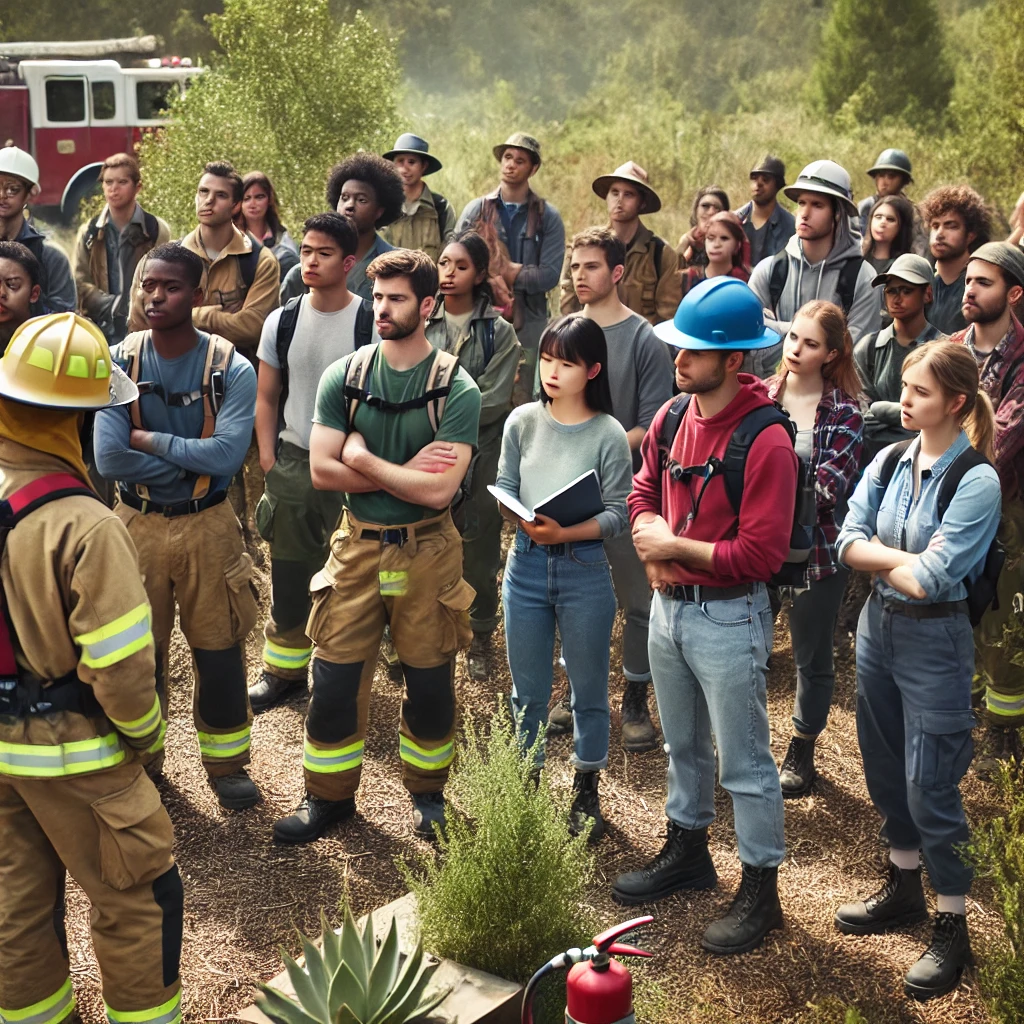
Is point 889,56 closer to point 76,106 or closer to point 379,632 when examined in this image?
point 76,106

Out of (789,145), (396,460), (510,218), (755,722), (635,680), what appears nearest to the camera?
(755,722)

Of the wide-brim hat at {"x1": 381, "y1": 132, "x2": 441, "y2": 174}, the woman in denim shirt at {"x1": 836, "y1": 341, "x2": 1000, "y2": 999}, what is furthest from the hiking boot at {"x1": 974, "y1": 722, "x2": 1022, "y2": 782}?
the wide-brim hat at {"x1": 381, "y1": 132, "x2": 441, "y2": 174}

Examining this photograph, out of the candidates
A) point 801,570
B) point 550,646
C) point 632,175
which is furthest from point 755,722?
point 632,175

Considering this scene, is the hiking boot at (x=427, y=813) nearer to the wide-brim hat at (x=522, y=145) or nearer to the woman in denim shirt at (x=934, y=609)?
the woman in denim shirt at (x=934, y=609)

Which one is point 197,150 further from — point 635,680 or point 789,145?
point 789,145

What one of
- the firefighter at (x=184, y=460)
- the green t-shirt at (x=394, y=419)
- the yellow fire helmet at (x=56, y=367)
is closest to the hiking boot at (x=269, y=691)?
the firefighter at (x=184, y=460)

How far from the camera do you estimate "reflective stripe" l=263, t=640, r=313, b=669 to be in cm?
627

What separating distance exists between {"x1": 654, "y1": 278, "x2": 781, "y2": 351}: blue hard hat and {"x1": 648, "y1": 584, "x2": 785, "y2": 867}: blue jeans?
0.83m

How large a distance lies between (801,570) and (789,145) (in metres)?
19.7

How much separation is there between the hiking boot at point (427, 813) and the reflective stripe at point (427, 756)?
5.7 inches

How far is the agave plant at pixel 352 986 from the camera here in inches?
135

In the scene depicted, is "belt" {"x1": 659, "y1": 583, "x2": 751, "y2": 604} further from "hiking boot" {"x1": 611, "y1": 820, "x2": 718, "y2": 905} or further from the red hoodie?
"hiking boot" {"x1": 611, "y1": 820, "x2": 718, "y2": 905}

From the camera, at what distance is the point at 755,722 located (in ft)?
13.9

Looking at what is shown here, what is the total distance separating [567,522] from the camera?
4.75 metres
